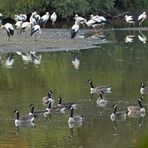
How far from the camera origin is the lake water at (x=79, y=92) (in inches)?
568

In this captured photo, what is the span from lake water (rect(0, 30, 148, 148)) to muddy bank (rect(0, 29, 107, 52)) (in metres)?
1.04

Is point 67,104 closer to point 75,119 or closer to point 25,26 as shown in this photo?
point 75,119

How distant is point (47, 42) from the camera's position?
3331cm

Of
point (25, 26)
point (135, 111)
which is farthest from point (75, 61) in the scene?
point (135, 111)

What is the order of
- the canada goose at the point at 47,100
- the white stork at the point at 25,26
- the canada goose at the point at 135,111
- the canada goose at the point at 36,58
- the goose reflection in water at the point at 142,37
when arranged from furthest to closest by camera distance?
the white stork at the point at 25,26 → the goose reflection in water at the point at 142,37 → the canada goose at the point at 36,58 → the canada goose at the point at 47,100 → the canada goose at the point at 135,111

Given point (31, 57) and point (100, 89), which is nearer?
point (100, 89)

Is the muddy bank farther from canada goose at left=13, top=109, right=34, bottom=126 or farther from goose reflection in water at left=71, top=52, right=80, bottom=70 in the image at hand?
canada goose at left=13, top=109, right=34, bottom=126

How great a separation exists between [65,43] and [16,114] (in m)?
17.2

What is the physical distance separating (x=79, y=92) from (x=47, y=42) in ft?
43.1

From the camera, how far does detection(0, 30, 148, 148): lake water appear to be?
14.4m

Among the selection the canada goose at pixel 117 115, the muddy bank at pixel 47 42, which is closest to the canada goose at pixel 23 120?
the canada goose at pixel 117 115

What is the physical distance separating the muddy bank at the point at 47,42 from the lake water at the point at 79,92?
41.0 inches

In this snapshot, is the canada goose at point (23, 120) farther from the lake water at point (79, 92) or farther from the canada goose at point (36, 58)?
the canada goose at point (36, 58)

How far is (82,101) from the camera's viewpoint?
1877 cm
